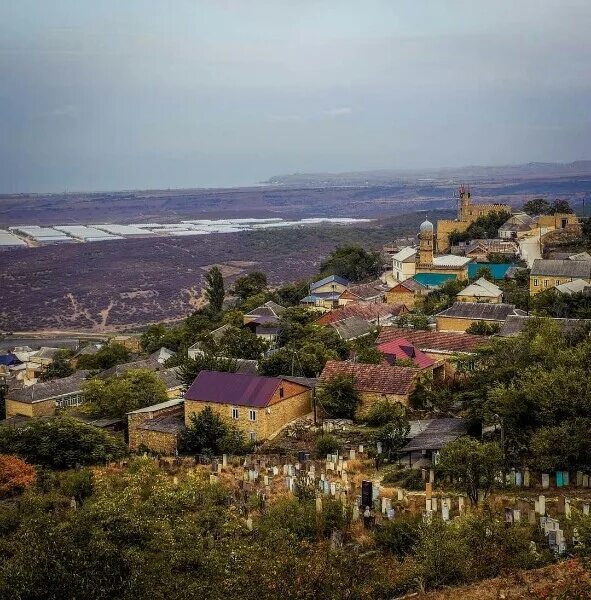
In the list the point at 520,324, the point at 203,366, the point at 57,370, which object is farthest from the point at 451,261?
the point at 203,366

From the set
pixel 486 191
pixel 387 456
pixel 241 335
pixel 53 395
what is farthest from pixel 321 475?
pixel 486 191

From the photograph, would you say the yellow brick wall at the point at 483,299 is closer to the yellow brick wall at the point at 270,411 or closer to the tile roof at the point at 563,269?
the tile roof at the point at 563,269

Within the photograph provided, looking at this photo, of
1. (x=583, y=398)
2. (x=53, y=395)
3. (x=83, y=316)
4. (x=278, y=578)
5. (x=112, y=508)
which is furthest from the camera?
(x=83, y=316)

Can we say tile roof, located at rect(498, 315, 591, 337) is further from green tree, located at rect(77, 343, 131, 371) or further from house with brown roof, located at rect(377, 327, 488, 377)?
green tree, located at rect(77, 343, 131, 371)

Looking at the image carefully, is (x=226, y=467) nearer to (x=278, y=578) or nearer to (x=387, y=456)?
(x=387, y=456)

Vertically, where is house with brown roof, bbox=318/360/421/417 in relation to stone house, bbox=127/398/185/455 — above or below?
above

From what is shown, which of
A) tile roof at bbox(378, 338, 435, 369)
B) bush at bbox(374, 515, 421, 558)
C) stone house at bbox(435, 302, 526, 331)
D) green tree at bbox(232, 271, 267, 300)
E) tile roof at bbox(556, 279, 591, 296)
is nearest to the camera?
bush at bbox(374, 515, 421, 558)

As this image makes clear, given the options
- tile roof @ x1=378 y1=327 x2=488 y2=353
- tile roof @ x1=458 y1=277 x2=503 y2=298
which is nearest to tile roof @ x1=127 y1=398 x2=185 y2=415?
tile roof @ x1=378 y1=327 x2=488 y2=353
